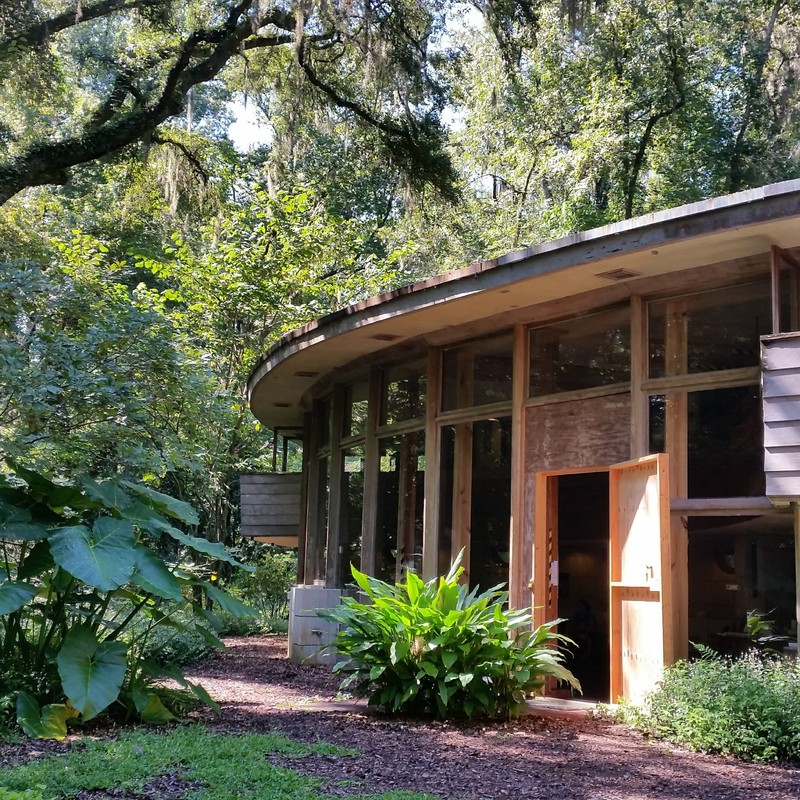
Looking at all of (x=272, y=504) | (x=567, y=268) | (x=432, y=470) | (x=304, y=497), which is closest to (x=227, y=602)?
(x=432, y=470)

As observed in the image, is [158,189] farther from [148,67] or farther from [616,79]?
[616,79]

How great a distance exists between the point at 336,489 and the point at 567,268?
496cm

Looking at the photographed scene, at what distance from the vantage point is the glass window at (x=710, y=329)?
6.19 m

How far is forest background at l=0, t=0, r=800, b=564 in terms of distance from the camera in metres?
9.34

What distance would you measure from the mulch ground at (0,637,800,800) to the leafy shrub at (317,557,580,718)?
196mm

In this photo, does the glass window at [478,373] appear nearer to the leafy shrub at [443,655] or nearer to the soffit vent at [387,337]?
the soffit vent at [387,337]

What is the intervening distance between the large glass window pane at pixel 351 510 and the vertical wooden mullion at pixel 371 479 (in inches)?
10.3

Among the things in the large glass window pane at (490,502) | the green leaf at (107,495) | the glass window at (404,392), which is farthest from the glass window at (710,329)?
the green leaf at (107,495)

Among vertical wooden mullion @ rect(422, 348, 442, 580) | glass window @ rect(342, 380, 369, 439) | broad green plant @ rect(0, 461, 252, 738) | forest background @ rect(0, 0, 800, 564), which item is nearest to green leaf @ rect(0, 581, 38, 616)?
→ broad green plant @ rect(0, 461, 252, 738)

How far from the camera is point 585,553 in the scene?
1185 centimetres

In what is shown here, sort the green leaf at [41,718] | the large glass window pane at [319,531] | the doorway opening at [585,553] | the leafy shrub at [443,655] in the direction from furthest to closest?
the large glass window pane at [319,531]
the doorway opening at [585,553]
the leafy shrub at [443,655]
the green leaf at [41,718]

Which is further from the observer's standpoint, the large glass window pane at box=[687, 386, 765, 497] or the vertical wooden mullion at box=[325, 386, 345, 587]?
the vertical wooden mullion at box=[325, 386, 345, 587]

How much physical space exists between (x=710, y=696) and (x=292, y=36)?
1094 centimetres

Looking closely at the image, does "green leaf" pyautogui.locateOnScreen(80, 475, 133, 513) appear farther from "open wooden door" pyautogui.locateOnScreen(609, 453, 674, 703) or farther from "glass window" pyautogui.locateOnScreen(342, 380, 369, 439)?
"glass window" pyautogui.locateOnScreen(342, 380, 369, 439)
